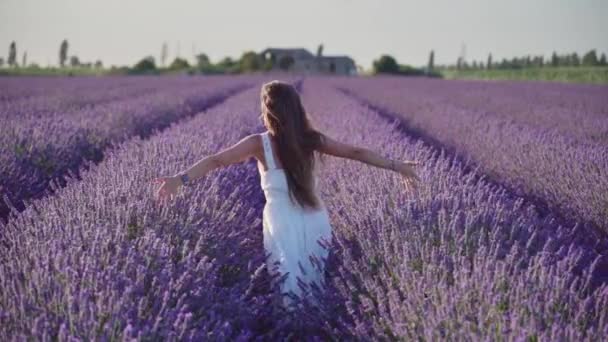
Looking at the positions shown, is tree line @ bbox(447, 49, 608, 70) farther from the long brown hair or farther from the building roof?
the long brown hair

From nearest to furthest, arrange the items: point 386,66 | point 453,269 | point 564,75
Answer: point 453,269
point 564,75
point 386,66

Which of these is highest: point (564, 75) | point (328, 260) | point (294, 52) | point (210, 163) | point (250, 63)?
point (294, 52)

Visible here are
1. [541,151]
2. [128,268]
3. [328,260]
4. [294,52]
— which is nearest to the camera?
[128,268]

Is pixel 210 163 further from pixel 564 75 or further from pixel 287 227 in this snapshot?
pixel 564 75

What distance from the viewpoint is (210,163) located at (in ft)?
8.92

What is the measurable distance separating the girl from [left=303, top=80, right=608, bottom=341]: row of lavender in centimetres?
18

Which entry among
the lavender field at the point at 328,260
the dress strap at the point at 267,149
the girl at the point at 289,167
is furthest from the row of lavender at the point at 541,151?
the dress strap at the point at 267,149

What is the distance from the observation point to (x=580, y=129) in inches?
289

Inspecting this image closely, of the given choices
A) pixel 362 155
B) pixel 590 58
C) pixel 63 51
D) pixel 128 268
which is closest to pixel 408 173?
pixel 362 155

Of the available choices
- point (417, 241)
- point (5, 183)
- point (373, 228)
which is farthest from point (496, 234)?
point (5, 183)

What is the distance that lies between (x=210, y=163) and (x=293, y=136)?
1.28ft

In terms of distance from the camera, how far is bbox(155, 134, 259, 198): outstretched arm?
2.60 metres

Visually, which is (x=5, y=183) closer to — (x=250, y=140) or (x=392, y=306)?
(x=250, y=140)

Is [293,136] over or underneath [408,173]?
over
